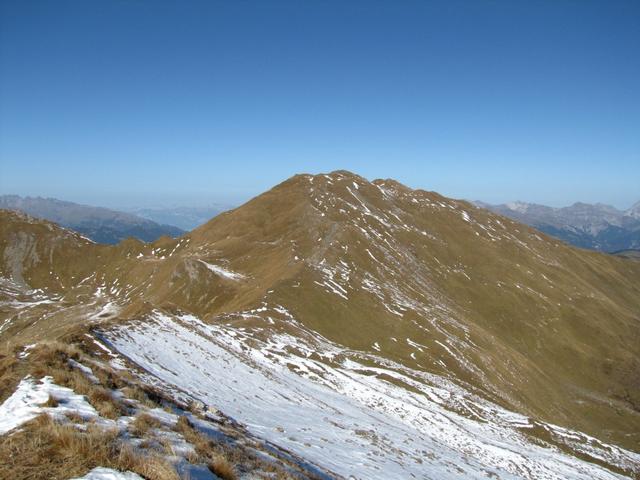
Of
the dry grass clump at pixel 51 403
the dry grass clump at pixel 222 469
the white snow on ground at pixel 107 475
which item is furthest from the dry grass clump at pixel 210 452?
the dry grass clump at pixel 51 403

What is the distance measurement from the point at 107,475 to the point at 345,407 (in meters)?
34.3

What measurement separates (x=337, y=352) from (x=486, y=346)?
4275 centimetres

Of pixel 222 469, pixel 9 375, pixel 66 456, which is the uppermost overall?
pixel 66 456

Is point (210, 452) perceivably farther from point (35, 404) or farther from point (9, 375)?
point (9, 375)

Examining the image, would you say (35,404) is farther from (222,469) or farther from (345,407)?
(345,407)

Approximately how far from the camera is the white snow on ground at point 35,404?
11953 mm

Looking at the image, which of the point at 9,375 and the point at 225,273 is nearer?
the point at 9,375

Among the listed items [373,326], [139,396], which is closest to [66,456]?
[139,396]

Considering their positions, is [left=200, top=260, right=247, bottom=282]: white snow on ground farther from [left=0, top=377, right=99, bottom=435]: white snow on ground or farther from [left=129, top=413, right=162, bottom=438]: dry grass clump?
[left=129, top=413, right=162, bottom=438]: dry grass clump

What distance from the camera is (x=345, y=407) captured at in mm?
40344

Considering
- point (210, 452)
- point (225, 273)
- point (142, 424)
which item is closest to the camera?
point (210, 452)

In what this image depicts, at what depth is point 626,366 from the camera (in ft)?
352

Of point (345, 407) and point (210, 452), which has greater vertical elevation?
point (210, 452)

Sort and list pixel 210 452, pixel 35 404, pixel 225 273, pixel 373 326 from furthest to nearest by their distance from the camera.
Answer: pixel 225 273 → pixel 373 326 → pixel 35 404 → pixel 210 452
